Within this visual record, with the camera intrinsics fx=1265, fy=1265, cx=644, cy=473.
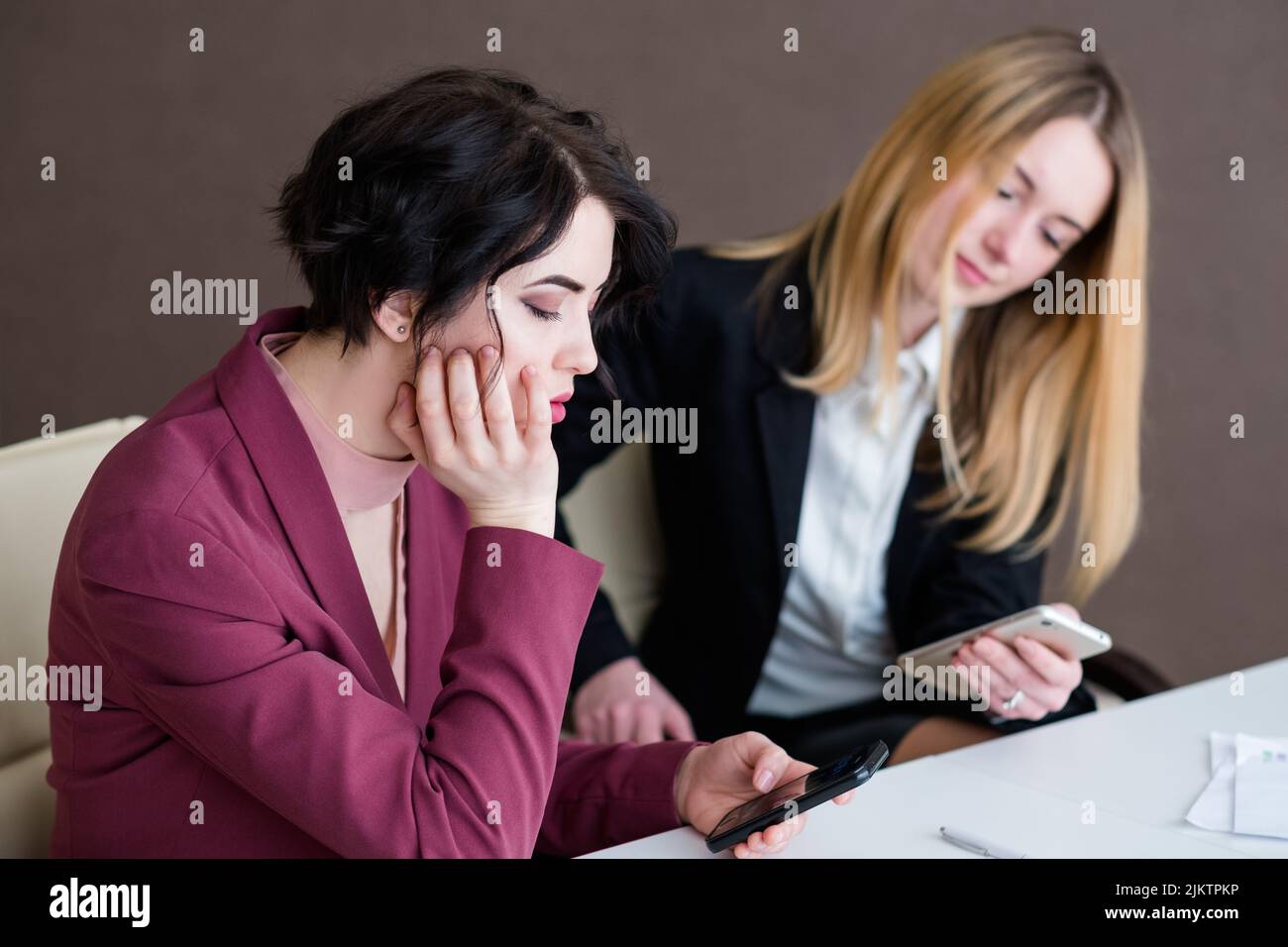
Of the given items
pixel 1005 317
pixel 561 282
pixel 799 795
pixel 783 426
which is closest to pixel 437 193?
pixel 561 282

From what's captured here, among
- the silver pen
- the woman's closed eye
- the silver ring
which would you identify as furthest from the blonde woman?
the woman's closed eye

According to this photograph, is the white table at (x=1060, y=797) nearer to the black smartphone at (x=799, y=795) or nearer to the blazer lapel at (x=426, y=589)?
the black smartphone at (x=799, y=795)

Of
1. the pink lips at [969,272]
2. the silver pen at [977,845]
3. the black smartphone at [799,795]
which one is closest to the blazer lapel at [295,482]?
the black smartphone at [799,795]

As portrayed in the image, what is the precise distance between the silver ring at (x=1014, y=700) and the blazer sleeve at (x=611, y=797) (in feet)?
1.56

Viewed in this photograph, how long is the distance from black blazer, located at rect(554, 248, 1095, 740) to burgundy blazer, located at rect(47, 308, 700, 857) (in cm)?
93

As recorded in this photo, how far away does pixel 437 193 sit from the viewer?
1151 mm

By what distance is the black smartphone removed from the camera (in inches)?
43.8

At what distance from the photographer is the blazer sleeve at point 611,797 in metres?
1.32

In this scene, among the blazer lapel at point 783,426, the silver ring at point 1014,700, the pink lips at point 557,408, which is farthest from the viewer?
the blazer lapel at point 783,426

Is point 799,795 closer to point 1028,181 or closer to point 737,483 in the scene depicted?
point 737,483

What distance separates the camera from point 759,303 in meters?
2.18

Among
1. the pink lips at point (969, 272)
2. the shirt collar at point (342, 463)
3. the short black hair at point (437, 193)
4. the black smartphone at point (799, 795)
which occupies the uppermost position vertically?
the short black hair at point (437, 193)

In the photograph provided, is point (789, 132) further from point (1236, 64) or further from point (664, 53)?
point (1236, 64)
